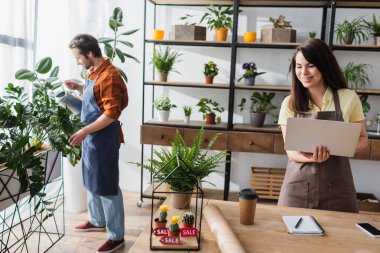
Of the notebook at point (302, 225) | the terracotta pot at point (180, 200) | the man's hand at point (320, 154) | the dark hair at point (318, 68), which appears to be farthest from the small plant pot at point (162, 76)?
the notebook at point (302, 225)

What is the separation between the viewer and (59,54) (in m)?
3.56

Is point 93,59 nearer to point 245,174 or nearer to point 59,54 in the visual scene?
point 59,54

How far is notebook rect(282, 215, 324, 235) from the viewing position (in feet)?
4.39

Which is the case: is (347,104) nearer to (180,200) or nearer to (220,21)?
(180,200)

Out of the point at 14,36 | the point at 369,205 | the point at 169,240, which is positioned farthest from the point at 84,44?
the point at 369,205

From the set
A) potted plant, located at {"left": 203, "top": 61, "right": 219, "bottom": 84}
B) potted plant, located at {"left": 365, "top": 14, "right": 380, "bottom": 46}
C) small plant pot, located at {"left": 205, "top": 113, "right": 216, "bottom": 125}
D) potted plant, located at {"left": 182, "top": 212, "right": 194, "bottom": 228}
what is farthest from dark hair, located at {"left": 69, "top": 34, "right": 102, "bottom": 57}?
potted plant, located at {"left": 365, "top": 14, "right": 380, "bottom": 46}

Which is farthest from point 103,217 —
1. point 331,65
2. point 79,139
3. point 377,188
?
point 377,188

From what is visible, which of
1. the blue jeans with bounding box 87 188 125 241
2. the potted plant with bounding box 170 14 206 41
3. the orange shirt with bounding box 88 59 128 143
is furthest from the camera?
the potted plant with bounding box 170 14 206 41

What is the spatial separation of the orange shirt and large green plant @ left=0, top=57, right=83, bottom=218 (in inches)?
8.6

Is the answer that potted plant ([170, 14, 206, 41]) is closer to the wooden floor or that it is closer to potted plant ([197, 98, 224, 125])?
potted plant ([197, 98, 224, 125])

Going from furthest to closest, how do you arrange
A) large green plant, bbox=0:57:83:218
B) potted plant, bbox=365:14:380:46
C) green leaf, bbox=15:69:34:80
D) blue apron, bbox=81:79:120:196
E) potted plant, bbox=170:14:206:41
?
1. potted plant, bbox=170:14:206:41
2. potted plant, bbox=365:14:380:46
3. blue apron, bbox=81:79:120:196
4. green leaf, bbox=15:69:34:80
5. large green plant, bbox=0:57:83:218

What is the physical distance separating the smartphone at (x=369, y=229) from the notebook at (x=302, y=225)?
0.16m

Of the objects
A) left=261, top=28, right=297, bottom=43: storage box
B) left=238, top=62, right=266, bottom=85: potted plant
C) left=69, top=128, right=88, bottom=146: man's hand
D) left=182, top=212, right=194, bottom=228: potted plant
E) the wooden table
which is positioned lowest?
the wooden table

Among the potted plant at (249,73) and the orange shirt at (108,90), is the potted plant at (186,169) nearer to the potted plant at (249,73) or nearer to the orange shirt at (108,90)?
the orange shirt at (108,90)
